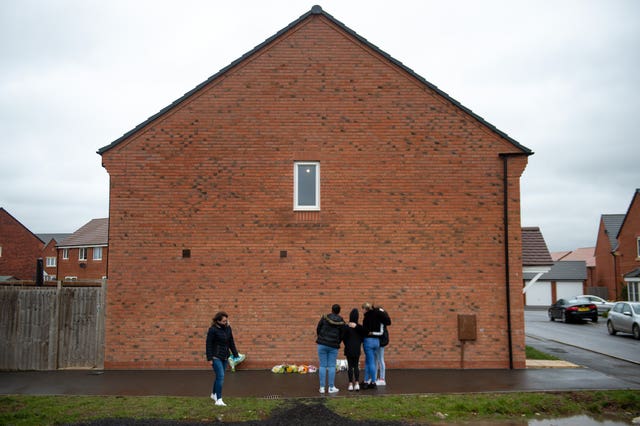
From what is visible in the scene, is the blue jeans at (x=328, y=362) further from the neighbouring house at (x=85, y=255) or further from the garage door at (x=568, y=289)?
the garage door at (x=568, y=289)

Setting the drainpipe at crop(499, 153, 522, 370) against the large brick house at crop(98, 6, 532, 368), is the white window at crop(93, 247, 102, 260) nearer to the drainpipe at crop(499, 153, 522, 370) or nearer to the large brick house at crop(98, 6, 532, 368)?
the large brick house at crop(98, 6, 532, 368)

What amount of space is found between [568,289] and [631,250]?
533 inches

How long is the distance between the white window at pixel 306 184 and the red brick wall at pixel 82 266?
3766 centimetres

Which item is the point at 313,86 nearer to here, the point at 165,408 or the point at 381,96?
the point at 381,96

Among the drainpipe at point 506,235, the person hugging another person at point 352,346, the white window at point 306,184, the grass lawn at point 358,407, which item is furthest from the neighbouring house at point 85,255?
the drainpipe at point 506,235

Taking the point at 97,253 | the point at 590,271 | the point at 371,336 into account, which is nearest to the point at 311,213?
the point at 371,336

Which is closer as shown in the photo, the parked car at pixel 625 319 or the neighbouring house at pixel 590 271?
the parked car at pixel 625 319

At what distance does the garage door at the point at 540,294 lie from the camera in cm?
5147

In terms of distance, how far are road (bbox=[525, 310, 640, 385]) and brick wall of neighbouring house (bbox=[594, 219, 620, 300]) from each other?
23.7 meters

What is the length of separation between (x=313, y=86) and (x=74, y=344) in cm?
874

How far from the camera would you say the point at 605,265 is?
4666 cm

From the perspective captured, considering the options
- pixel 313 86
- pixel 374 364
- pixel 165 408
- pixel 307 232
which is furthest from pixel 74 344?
pixel 313 86

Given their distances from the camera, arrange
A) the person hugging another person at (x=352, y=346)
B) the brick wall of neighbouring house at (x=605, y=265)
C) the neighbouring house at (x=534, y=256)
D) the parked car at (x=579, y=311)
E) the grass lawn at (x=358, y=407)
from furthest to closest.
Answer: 1. the brick wall of neighbouring house at (x=605, y=265)
2. the parked car at (x=579, y=311)
3. the neighbouring house at (x=534, y=256)
4. the person hugging another person at (x=352, y=346)
5. the grass lawn at (x=358, y=407)

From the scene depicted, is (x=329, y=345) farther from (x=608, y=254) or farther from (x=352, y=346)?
(x=608, y=254)
